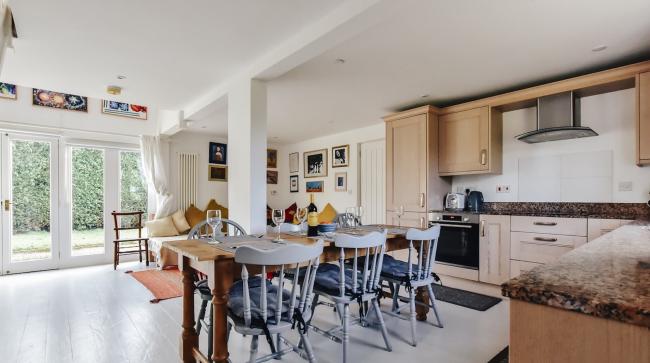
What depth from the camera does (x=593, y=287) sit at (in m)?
0.68

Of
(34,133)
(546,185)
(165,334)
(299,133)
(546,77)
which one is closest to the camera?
(165,334)

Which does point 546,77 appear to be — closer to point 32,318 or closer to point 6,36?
point 6,36

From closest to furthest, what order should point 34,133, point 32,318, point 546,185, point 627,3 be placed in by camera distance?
point 627,3 < point 32,318 < point 546,185 < point 34,133

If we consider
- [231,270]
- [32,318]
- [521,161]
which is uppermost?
[521,161]

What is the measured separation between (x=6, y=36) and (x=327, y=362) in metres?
3.18

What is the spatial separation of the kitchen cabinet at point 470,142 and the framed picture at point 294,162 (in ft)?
12.4

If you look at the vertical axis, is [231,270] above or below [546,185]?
below

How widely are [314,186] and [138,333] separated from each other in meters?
4.66

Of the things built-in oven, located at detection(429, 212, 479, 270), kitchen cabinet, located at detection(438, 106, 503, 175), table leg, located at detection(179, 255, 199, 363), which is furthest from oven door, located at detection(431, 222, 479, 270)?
table leg, located at detection(179, 255, 199, 363)

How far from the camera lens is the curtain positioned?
5680 mm

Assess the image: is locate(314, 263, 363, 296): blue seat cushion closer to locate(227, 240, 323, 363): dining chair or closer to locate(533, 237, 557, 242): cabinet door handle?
locate(227, 240, 323, 363): dining chair

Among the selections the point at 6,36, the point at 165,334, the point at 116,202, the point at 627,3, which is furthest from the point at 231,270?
the point at 116,202

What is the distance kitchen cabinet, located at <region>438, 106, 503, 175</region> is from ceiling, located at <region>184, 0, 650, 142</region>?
0.91 ft

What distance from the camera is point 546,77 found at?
3.46 meters
